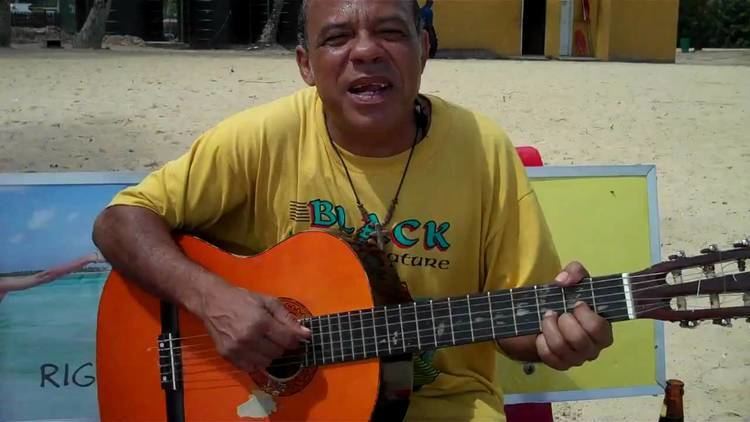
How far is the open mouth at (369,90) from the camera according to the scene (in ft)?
7.66

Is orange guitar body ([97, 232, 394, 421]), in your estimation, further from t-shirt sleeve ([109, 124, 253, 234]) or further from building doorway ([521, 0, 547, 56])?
building doorway ([521, 0, 547, 56])

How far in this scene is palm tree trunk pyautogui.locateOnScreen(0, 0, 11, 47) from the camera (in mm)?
24766

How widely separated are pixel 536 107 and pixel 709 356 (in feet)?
25.6

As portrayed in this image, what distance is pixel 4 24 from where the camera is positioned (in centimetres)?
2505

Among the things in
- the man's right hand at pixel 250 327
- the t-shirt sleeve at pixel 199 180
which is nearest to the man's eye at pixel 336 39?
the t-shirt sleeve at pixel 199 180

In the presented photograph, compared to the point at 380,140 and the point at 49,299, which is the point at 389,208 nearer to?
the point at 380,140

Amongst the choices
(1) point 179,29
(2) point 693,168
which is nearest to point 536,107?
(2) point 693,168

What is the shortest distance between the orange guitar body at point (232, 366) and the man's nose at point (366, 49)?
0.48 meters

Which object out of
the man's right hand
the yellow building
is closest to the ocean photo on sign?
the man's right hand

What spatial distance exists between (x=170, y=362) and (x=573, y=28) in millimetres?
26758

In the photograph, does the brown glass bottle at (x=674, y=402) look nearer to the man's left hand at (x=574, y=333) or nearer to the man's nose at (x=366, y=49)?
the man's left hand at (x=574, y=333)

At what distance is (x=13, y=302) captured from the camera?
306 cm

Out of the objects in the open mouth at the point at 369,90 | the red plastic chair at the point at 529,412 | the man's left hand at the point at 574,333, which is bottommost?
the red plastic chair at the point at 529,412

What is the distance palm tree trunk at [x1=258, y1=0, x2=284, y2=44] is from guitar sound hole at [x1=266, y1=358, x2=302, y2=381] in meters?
28.1
